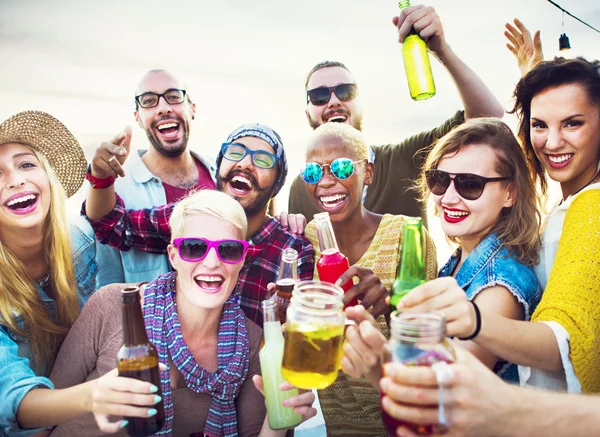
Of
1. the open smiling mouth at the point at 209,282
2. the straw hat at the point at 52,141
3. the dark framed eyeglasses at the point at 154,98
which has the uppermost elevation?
the dark framed eyeglasses at the point at 154,98

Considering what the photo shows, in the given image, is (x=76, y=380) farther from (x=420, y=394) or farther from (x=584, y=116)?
(x=584, y=116)

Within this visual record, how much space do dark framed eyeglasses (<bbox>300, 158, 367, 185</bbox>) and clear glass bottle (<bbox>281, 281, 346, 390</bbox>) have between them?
1605mm

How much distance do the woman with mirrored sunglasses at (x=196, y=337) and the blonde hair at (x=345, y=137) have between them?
0.95 metres

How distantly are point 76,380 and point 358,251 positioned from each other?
1.88 meters

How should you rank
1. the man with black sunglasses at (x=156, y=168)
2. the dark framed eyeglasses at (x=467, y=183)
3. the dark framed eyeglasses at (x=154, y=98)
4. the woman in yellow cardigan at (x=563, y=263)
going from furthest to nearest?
the dark framed eyeglasses at (x=154, y=98) < the man with black sunglasses at (x=156, y=168) < the dark framed eyeglasses at (x=467, y=183) < the woman in yellow cardigan at (x=563, y=263)

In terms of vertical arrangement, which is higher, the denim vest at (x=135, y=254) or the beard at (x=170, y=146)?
the beard at (x=170, y=146)

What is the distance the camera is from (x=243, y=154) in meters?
3.27

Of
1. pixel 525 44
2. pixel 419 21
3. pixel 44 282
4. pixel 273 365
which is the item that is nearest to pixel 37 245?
pixel 44 282

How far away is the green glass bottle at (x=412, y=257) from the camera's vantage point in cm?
178

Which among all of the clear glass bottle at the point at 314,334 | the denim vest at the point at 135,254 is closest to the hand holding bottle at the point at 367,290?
the clear glass bottle at the point at 314,334

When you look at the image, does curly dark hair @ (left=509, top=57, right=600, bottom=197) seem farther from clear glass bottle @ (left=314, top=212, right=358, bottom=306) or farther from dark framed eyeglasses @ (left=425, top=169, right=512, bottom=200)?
clear glass bottle @ (left=314, top=212, right=358, bottom=306)

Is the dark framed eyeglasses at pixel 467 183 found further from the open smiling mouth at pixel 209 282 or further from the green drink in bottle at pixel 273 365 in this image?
the open smiling mouth at pixel 209 282

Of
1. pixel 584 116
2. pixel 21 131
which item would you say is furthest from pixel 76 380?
pixel 584 116

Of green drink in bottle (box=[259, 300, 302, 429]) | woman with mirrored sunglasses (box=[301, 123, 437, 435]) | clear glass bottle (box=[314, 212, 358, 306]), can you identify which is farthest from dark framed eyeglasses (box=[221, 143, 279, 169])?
green drink in bottle (box=[259, 300, 302, 429])
